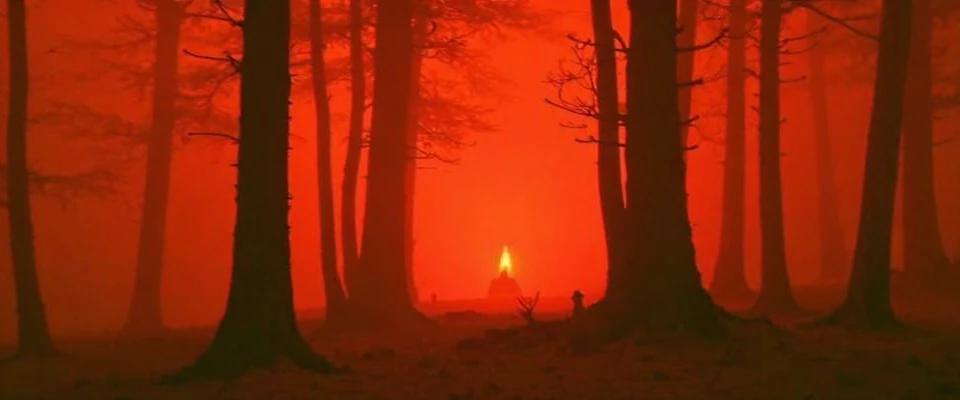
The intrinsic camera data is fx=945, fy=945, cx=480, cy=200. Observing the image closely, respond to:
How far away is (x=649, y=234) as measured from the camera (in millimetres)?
10320

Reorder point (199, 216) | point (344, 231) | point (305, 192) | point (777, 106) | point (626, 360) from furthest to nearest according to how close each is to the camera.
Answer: point (305, 192) → point (199, 216) → point (344, 231) → point (777, 106) → point (626, 360)

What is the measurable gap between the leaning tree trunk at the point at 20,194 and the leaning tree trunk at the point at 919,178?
15288mm

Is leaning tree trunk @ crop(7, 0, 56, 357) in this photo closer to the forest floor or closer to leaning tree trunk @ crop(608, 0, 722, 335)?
the forest floor

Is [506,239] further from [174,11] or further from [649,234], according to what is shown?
[649,234]

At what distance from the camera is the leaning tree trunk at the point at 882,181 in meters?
12.3

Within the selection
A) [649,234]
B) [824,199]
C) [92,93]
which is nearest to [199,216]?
[92,93]

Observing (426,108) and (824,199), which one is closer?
(426,108)

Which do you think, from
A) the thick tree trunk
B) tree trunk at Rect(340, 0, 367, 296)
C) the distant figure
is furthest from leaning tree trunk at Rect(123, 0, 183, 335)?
the distant figure

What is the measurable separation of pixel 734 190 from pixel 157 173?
1320 cm

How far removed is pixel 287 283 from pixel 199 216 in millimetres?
37813

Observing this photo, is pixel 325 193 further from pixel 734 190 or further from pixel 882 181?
pixel 734 190

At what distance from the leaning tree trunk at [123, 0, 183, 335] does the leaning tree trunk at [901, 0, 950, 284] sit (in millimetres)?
15375

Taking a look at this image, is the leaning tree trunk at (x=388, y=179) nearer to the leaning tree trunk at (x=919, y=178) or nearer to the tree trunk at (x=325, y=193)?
the tree trunk at (x=325, y=193)

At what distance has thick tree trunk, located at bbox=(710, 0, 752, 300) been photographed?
2023 cm
